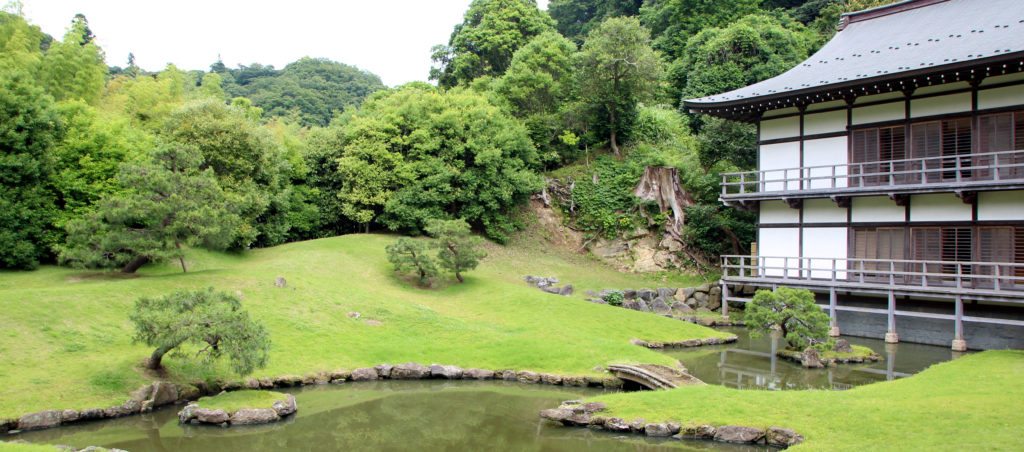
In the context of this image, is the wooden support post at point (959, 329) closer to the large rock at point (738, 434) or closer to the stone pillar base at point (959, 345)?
the stone pillar base at point (959, 345)

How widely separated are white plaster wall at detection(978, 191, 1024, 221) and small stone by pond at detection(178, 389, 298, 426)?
22.2 meters

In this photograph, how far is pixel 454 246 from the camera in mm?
28656

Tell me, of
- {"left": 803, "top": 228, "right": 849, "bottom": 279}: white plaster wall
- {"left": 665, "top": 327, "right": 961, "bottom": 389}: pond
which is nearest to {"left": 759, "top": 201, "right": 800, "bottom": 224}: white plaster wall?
{"left": 803, "top": 228, "right": 849, "bottom": 279}: white plaster wall

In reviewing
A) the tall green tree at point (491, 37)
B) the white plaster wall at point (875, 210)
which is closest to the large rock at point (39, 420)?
the white plaster wall at point (875, 210)

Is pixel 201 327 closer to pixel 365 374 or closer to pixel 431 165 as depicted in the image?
pixel 365 374

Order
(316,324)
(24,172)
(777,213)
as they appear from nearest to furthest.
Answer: (316,324) < (24,172) < (777,213)

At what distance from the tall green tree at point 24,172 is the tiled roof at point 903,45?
2454 centimetres

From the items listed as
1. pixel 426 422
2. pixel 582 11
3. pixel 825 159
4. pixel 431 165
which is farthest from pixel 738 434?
pixel 582 11

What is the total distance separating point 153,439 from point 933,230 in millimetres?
24478

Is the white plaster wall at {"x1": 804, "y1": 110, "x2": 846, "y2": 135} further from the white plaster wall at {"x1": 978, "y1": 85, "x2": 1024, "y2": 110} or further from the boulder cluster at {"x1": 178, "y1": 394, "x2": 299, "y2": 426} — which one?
the boulder cluster at {"x1": 178, "y1": 394, "x2": 299, "y2": 426}

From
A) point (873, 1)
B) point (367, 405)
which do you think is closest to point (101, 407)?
point (367, 405)

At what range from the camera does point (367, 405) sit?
16.8 meters

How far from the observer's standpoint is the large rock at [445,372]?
19547mm

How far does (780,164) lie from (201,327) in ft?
74.1
